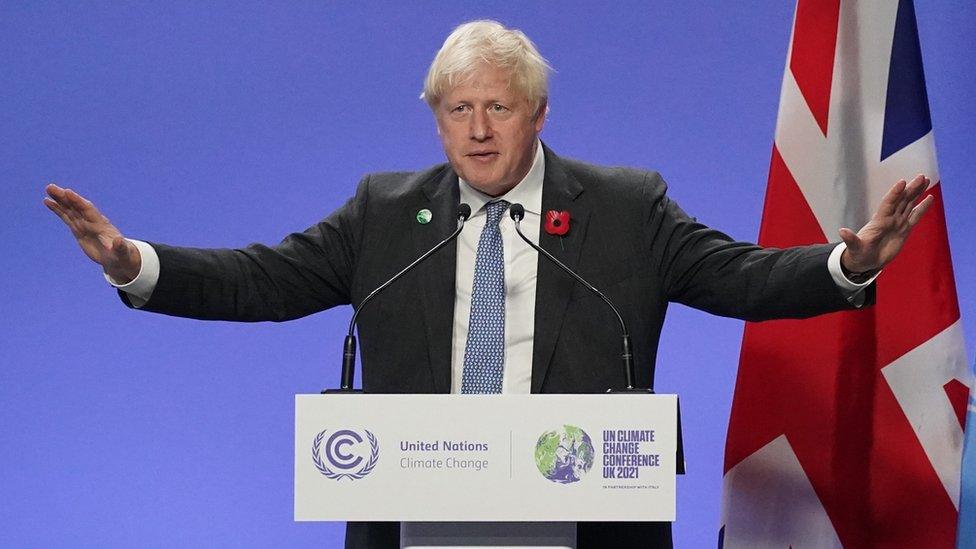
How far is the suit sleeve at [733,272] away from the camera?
197cm

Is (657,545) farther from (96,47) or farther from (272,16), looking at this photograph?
(96,47)

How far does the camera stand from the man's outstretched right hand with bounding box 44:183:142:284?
1913 millimetres

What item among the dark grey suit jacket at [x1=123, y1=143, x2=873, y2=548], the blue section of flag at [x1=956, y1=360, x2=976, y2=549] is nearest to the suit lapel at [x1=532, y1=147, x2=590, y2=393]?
the dark grey suit jacket at [x1=123, y1=143, x2=873, y2=548]

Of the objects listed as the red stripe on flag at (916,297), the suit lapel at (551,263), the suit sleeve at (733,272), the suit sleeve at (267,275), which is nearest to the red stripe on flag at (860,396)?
the red stripe on flag at (916,297)

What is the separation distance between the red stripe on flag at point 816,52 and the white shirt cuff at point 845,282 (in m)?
0.75

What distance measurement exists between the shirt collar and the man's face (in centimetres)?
4

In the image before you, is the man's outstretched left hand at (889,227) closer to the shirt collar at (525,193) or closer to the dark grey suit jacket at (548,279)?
the dark grey suit jacket at (548,279)

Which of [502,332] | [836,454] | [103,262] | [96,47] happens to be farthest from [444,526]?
[96,47]

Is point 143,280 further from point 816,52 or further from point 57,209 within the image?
point 816,52

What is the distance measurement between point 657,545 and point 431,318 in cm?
53

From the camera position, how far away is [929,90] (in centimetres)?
325

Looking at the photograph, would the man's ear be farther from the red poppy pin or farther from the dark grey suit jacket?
the red poppy pin

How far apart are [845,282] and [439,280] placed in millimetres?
664

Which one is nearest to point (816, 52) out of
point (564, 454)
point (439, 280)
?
point (439, 280)
